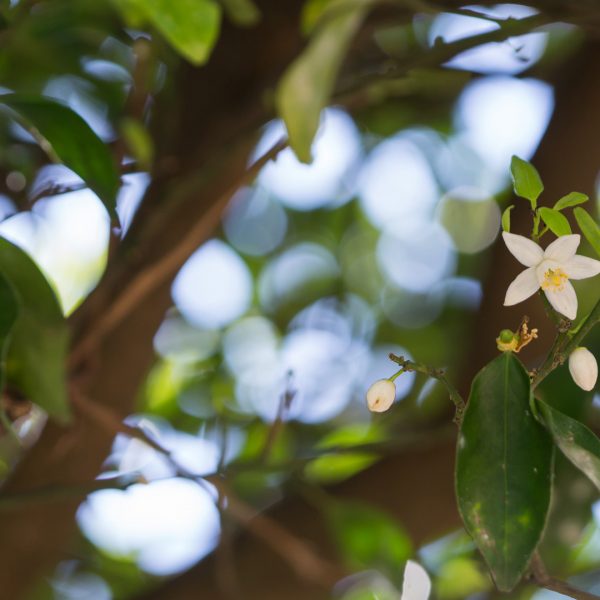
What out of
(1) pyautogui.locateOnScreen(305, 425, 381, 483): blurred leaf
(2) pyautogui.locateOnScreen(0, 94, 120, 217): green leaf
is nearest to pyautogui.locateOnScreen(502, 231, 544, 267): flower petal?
(2) pyautogui.locateOnScreen(0, 94, 120, 217): green leaf

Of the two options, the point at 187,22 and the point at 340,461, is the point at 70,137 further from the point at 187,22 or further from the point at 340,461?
the point at 340,461

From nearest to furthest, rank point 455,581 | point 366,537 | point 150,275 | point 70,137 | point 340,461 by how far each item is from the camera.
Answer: point 70,137 → point 150,275 → point 366,537 → point 455,581 → point 340,461

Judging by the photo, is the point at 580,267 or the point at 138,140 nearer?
the point at 580,267

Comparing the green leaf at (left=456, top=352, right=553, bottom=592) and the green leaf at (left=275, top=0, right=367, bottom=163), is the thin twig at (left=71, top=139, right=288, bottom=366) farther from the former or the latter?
the green leaf at (left=456, top=352, right=553, bottom=592)

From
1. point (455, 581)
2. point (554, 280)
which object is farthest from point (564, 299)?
point (455, 581)

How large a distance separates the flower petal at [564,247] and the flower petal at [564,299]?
2 centimetres

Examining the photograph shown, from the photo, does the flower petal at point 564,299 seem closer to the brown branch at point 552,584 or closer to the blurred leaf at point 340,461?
the brown branch at point 552,584

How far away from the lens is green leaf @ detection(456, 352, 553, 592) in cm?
48

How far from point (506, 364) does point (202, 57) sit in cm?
36

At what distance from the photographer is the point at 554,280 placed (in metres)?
0.54

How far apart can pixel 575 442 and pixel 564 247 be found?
120 mm

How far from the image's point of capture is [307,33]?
989 mm

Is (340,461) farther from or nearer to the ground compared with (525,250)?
nearer to the ground

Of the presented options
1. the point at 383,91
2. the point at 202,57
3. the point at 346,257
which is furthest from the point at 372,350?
the point at 202,57
